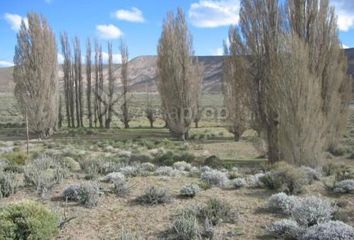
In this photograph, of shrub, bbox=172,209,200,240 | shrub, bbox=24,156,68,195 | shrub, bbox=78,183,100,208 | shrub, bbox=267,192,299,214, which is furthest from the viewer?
shrub, bbox=24,156,68,195

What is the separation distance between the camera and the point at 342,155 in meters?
24.7

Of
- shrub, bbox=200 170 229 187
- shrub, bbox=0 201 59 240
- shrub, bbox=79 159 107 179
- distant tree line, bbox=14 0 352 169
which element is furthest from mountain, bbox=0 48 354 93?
shrub, bbox=0 201 59 240

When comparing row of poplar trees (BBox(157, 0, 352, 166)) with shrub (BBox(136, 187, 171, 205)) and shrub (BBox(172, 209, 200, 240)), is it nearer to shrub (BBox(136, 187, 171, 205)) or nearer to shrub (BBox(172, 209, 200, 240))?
shrub (BBox(136, 187, 171, 205))

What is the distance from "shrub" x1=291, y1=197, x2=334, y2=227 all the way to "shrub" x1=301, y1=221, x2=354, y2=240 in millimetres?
742

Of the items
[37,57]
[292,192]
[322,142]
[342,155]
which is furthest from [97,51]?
[292,192]

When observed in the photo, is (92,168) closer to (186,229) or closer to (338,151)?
(186,229)

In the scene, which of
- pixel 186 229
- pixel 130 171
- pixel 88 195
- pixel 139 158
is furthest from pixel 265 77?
pixel 186 229

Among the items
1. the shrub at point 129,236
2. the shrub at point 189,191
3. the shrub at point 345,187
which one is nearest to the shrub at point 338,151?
the shrub at point 345,187

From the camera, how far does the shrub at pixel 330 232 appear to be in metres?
6.75

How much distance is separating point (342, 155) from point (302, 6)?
823 centimetres

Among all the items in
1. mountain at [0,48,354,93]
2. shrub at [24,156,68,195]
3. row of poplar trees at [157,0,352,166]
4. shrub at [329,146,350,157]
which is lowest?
shrub at [329,146,350,157]

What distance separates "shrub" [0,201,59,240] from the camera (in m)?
7.07

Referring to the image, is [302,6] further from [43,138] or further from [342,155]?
[43,138]

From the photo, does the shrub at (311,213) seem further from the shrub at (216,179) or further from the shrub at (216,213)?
the shrub at (216,179)
